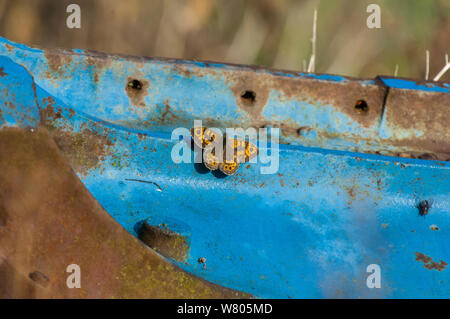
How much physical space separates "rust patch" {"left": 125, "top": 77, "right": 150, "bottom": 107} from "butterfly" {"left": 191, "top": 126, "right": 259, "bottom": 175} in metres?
0.22

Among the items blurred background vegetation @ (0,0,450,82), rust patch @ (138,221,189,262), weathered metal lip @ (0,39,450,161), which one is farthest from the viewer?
blurred background vegetation @ (0,0,450,82)

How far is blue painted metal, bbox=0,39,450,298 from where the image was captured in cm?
166

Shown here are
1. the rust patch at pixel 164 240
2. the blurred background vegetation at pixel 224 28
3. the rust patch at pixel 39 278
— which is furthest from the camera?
the blurred background vegetation at pixel 224 28

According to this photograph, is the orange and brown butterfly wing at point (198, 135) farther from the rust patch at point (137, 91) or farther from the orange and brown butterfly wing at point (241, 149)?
the rust patch at point (137, 91)

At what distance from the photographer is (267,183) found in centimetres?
171

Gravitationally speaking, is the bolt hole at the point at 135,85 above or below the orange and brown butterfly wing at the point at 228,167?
above

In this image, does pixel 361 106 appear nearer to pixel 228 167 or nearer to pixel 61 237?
pixel 228 167

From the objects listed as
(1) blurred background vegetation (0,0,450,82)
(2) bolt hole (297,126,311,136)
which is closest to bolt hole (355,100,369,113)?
(2) bolt hole (297,126,311,136)

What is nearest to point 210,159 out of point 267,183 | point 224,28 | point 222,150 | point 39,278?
point 222,150

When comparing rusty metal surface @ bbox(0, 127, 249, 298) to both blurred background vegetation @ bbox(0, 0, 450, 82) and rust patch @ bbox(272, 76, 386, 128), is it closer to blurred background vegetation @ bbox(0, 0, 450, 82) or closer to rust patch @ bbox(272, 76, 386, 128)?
rust patch @ bbox(272, 76, 386, 128)

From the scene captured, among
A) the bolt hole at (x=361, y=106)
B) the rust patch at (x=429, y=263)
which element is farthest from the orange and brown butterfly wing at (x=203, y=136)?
the rust patch at (x=429, y=263)

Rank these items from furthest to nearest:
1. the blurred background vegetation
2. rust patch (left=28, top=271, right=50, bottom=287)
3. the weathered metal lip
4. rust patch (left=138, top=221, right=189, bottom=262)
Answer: the blurred background vegetation, the weathered metal lip, rust patch (left=138, top=221, right=189, bottom=262), rust patch (left=28, top=271, right=50, bottom=287)

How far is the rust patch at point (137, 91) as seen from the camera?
1.72 meters

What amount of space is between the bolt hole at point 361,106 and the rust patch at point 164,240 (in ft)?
2.28
